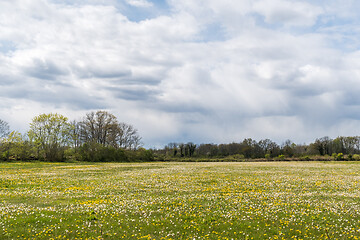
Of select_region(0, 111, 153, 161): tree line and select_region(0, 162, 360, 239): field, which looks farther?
select_region(0, 111, 153, 161): tree line

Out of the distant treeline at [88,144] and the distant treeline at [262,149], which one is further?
the distant treeline at [262,149]

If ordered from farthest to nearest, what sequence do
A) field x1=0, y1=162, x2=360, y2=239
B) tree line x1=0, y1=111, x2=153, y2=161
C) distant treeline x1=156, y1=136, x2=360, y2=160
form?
distant treeline x1=156, y1=136, x2=360, y2=160 < tree line x1=0, y1=111, x2=153, y2=161 < field x1=0, y1=162, x2=360, y2=239

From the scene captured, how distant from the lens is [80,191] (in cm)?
2211

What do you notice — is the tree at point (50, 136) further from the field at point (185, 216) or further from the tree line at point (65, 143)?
the field at point (185, 216)

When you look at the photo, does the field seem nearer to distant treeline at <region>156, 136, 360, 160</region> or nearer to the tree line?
the tree line

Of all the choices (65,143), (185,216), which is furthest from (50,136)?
(185,216)

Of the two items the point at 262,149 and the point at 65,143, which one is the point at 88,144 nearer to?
the point at 65,143

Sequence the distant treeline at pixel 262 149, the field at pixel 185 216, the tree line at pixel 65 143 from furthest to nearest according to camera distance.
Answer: the distant treeline at pixel 262 149
the tree line at pixel 65 143
the field at pixel 185 216

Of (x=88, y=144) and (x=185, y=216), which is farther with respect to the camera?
(x=88, y=144)

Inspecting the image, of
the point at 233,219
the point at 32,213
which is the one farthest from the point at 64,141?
the point at 233,219

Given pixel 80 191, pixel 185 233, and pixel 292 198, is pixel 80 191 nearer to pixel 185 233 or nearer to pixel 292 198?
pixel 185 233

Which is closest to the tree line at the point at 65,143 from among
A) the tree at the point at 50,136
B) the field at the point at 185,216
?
the tree at the point at 50,136

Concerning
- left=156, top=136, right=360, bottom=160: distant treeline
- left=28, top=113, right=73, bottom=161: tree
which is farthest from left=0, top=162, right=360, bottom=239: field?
left=156, top=136, right=360, bottom=160: distant treeline

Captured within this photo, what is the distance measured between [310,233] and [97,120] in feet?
318
